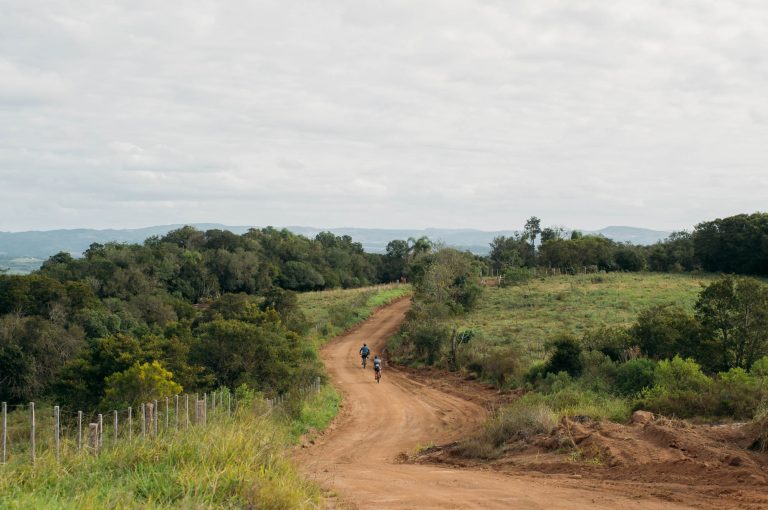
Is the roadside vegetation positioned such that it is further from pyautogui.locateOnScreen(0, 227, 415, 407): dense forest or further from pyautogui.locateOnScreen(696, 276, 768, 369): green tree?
pyautogui.locateOnScreen(0, 227, 415, 407): dense forest

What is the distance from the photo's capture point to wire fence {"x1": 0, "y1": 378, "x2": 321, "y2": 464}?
10258 millimetres

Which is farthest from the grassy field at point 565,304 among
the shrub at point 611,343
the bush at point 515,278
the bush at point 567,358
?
the bush at point 567,358

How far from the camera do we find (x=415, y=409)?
2602cm

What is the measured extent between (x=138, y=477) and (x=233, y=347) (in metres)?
18.5

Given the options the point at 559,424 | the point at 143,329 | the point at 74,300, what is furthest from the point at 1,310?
the point at 559,424

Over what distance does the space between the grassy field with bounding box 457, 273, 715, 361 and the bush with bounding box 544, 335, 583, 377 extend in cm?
499

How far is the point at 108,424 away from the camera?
61.3ft

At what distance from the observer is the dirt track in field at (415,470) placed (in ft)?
32.8

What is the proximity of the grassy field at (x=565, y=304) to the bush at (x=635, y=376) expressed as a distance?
30.7 feet

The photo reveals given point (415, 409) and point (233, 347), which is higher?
point (233, 347)

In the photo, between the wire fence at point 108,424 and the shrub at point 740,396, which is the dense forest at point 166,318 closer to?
the wire fence at point 108,424

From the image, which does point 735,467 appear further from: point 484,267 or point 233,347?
point 484,267

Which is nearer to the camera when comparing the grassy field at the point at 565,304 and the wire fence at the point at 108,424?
the wire fence at the point at 108,424

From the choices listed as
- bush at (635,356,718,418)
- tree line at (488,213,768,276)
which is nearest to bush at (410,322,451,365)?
bush at (635,356,718,418)
